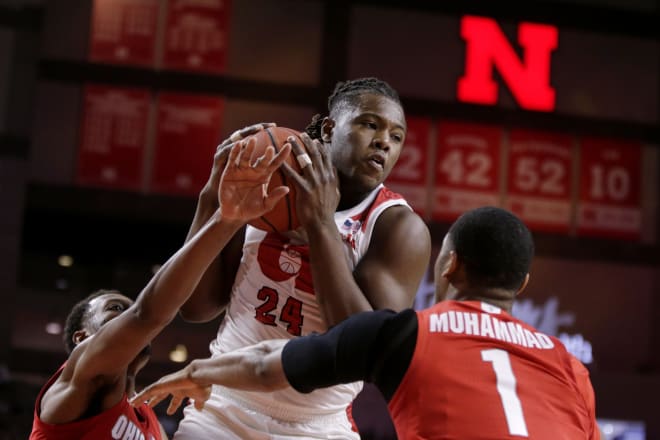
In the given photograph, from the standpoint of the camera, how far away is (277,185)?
2875 millimetres

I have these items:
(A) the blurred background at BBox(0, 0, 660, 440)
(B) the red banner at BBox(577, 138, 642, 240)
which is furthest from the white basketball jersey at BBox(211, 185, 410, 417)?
(B) the red banner at BBox(577, 138, 642, 240)

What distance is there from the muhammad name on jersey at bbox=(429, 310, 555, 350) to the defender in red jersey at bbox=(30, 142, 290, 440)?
25.1 inches

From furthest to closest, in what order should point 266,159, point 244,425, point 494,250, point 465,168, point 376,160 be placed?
point 465,168
point 376,160
point 244,425
point 266,159
point 494,250

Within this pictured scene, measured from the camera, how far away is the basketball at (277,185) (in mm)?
2840

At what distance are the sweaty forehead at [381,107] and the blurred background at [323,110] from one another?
6.77m

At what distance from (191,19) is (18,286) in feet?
11.7

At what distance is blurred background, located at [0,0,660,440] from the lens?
10133 millimetres

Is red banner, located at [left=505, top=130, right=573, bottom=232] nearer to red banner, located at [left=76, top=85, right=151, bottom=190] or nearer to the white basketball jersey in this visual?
red banner, located at [left=76, top=85, right=151, bottom=190]

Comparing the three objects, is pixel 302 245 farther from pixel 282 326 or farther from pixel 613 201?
pixel 613 201

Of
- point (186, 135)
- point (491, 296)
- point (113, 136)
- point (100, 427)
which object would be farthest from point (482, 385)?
point (113, 136)

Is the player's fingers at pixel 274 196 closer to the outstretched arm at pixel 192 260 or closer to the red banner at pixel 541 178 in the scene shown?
the outstretched arm at pixel 192 260

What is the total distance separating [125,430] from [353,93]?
1.50m

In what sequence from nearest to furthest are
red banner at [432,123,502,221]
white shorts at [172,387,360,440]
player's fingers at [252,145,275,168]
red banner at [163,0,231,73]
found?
player's fingers at [252,145,275,168], white shorts at [172,387,360,440], red banner at [163,0,231,73], red banner at [432,123,502,221]

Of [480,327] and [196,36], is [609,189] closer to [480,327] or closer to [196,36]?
[196,36]
